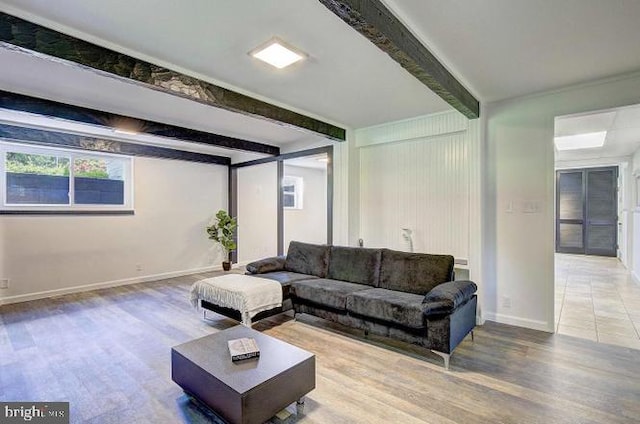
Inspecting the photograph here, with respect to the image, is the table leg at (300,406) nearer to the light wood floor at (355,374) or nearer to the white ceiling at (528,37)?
the light wood floor at (355,374)

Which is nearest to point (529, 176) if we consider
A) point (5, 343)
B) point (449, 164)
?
point (449, 164)

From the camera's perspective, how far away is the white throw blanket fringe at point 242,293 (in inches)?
131

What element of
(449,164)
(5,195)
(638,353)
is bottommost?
(638,353)

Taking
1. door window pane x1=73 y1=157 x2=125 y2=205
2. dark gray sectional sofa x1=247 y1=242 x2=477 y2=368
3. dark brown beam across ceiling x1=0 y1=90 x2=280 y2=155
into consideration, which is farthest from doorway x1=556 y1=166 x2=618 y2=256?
door window pane x1=73 y1=157 x2=125 y2=205

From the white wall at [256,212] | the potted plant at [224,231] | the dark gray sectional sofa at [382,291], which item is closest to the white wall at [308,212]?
the white wall at [256,212]

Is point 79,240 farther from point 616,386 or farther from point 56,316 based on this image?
point 616,386

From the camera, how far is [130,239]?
571 cm

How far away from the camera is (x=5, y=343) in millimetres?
3111

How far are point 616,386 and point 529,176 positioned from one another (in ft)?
6.82

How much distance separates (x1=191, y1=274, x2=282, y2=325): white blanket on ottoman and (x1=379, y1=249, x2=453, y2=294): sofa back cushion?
122 cm

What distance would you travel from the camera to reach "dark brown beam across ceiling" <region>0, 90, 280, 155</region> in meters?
3.35

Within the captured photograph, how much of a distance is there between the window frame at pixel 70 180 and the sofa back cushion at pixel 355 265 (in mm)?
4008

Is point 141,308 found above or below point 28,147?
below

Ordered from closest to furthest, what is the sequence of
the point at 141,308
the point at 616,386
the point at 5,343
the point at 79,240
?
the point at 616,386, the point at 5,343, the point at 141,308, the point at 79,240
